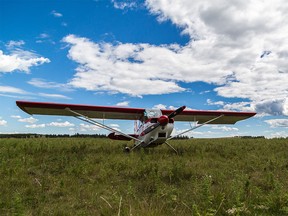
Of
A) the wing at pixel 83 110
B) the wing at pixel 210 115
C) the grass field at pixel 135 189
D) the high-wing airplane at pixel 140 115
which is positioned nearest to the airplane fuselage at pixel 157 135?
the high-wing airplane at pixel 140 115

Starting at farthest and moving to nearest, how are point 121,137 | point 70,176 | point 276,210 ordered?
point 121,137
point 70,176
point 276,210

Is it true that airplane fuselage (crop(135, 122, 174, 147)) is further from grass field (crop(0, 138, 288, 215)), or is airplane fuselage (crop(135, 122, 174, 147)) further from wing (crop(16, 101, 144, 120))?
grass field (crop(0, 138, 288, 215))

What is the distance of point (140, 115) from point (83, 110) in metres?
3.50

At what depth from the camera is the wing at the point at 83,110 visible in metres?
13.9

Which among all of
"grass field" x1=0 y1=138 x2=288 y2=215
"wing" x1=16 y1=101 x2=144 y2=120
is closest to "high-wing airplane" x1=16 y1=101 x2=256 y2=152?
"wing" x1=16 y1=101 x2=144 y2=120


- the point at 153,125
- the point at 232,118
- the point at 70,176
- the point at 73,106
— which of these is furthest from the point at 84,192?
the point at 232,118

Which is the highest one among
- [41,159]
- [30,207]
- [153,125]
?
[153,125]

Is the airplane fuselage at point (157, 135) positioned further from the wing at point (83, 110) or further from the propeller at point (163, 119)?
the wing at point (83, 110)

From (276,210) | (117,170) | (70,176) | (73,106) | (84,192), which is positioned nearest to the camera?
(276,210)

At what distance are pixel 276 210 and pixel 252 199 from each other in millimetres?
593

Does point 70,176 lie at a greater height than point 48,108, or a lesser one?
lesser

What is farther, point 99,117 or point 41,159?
point 99,117

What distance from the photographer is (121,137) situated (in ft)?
53.6

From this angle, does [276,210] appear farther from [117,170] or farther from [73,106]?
[73,106]
